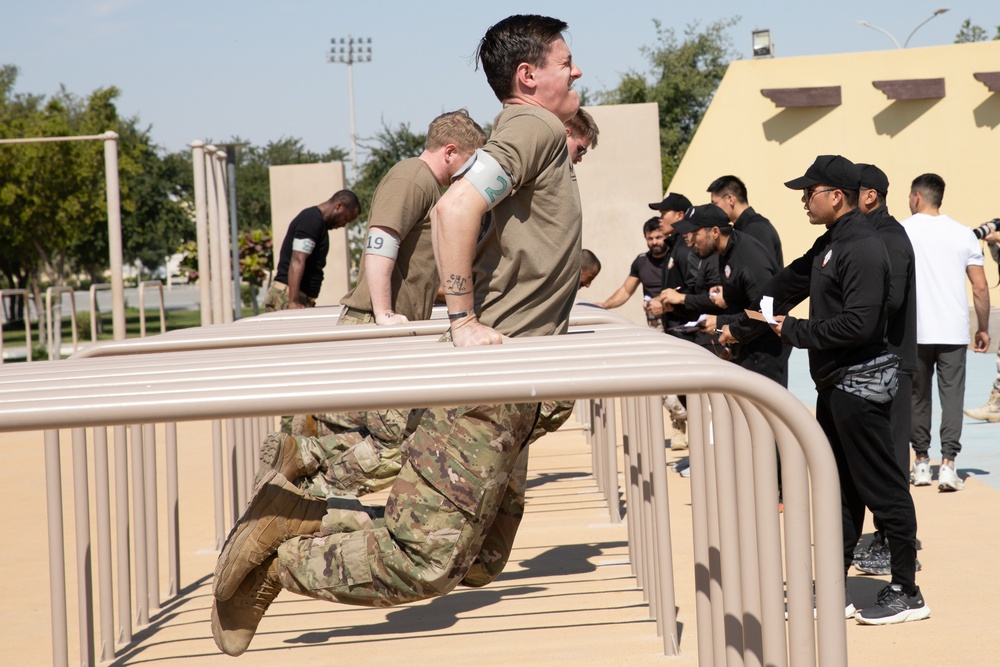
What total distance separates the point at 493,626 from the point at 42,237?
3348cm

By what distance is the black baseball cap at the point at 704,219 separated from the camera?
680 cm

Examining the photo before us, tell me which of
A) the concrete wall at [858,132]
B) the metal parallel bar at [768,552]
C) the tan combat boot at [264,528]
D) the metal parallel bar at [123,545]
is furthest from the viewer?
the concrete wall at [858,132]

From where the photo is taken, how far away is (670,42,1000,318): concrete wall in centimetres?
2034

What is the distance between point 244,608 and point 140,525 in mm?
1501

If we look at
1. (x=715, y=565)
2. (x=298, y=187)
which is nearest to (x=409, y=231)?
(x=715, y=565)

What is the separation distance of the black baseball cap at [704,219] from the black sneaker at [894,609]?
2.81m

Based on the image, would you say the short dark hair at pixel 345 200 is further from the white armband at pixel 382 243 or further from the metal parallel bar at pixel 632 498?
the metal parallel bar at pixel 632 498

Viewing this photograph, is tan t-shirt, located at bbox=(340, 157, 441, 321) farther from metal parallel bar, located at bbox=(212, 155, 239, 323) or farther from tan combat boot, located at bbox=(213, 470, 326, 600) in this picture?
metal parallel bar, located at bbox=(212, 155, 239, 323)

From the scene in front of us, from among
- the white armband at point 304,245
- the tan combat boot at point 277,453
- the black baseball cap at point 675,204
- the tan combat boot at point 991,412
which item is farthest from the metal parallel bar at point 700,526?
the tan combat boot at point 991,412

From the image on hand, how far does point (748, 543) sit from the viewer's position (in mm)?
2383

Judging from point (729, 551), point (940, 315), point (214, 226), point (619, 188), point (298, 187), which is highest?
point (298, 187)

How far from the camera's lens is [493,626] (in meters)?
4.50

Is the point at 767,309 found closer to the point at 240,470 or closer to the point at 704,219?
the point at 704,219

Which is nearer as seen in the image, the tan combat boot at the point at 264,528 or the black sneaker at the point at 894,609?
the tan combat boot at the point at 264,528
